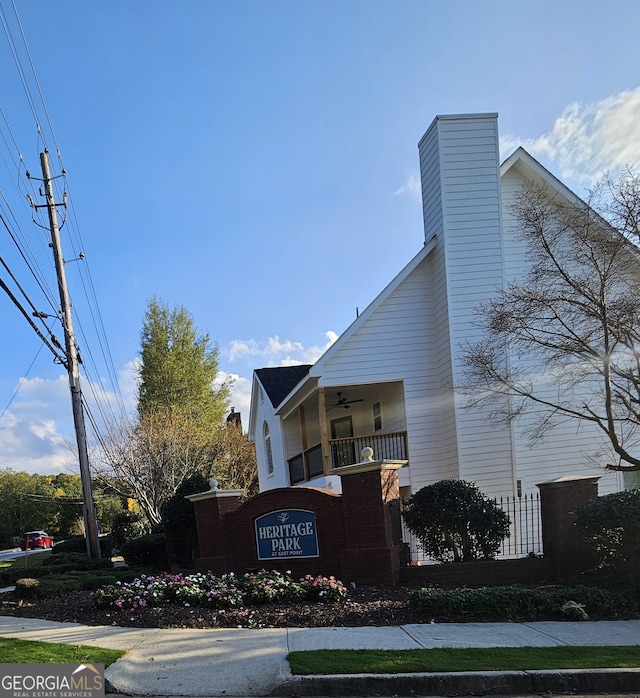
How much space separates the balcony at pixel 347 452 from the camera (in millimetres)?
16047

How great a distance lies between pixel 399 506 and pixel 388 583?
4.76 ft

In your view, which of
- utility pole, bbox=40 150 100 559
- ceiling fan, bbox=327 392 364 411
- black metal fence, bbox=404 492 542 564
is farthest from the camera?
ceiling fan, bbox=327 392 364 411

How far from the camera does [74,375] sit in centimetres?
1781

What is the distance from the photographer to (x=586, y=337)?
10562 millimetres

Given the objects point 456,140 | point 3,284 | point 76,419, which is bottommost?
point 76,419

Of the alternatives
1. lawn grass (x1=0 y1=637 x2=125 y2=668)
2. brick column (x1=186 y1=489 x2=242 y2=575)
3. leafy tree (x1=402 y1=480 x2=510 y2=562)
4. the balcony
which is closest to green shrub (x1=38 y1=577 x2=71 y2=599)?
brick column (x1=186 y1=489 x2=242 y2=575)

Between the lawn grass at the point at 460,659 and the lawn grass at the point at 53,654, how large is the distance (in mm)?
2020

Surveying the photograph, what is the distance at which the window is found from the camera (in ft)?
62.4

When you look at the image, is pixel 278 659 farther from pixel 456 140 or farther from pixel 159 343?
pixel 159 343

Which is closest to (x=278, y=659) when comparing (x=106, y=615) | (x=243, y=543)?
(x=106, y=615)

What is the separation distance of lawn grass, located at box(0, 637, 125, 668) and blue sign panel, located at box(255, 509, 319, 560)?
4.63 meters

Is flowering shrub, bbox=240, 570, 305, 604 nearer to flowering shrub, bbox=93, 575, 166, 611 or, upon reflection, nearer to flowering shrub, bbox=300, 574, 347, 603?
flowering shrub, bbox=300, 574, 347, 603

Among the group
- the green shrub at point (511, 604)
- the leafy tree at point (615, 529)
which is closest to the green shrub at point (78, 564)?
the green shrub at point (511, 604)

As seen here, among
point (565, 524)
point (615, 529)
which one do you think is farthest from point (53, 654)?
point (565, 524)
